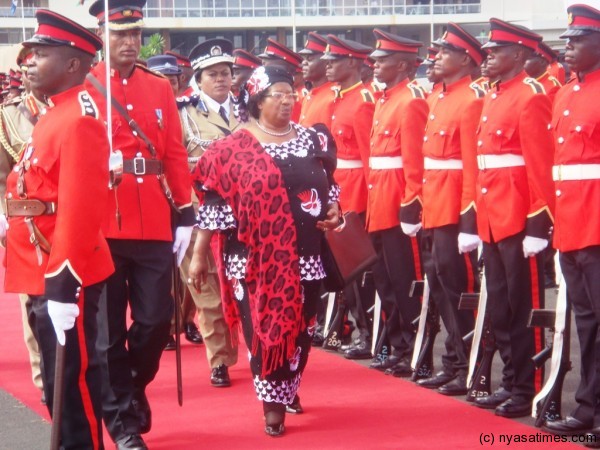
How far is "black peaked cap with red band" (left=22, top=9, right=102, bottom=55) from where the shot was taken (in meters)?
4.93

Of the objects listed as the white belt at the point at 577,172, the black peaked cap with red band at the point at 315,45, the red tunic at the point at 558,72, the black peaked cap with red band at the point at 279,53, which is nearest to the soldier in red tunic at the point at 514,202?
the white belt at the point at 577,172

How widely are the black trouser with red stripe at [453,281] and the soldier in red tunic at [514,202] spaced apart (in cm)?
48

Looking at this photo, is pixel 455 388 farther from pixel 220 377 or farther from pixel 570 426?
pixel 220 377

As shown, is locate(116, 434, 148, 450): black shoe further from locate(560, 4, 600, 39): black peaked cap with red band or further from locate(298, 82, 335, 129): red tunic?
locate(298, 82, 335, 129): red tunic

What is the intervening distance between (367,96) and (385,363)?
192 cm

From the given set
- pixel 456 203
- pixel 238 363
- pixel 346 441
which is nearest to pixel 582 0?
pixel 456 203

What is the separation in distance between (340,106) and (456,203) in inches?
70.8

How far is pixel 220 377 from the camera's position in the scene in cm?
761

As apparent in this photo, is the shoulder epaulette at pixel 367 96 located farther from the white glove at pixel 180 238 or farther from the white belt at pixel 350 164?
the white glove at pixel 180 238

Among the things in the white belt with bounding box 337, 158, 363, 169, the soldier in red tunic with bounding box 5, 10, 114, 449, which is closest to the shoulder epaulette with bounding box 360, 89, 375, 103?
the white belt with bounding box 337, 158, 363, 169

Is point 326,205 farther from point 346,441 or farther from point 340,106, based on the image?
point 340,106

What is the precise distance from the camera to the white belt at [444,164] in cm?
720

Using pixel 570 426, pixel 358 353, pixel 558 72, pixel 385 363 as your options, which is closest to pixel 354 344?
pixel 358 353

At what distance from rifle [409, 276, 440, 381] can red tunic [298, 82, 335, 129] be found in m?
1.69
